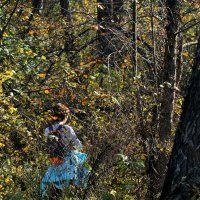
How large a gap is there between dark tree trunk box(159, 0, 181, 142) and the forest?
0.01m

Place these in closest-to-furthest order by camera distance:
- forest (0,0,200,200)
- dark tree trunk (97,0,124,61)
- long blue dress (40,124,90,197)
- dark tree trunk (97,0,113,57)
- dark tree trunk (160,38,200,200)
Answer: dark tree trunk (160,38,200,200) < forest (0,0,200,200) < long blue dress (40,124,90,197) < dark tree trunk (97,0,124,61) < dark tree trunk (97,0,113,57)

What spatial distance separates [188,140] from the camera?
4969 millimetres

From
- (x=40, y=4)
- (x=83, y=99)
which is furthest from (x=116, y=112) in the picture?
(x=40, y=4)

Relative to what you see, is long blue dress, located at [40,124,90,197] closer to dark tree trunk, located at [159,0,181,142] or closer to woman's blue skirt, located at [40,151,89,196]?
woman's blue skirt, located at [40,151,89,196]

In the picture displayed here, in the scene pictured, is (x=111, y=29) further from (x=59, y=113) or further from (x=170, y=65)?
(x=59, y=113)

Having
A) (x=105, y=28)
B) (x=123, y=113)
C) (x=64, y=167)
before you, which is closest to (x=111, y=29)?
(x=105, y=28)

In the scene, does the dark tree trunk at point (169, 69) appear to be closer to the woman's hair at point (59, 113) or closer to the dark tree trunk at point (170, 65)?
the dark tree trunk at point (170, 65)

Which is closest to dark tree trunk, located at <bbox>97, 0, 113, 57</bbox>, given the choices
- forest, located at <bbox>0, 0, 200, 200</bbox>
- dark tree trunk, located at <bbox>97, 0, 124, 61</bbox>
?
dark tree trunk, located at <bbox>97, 0, 124, 61</bbox>

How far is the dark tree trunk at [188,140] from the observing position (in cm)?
493

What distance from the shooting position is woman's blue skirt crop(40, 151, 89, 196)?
6.74 m

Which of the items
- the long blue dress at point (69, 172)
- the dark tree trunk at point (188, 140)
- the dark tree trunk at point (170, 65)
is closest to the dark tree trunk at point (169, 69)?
the dark tree trunk at point (170, 65)

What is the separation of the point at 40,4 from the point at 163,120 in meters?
7.68

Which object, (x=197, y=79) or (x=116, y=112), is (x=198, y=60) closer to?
(x=197, y=79)

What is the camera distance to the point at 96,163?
270 inches
